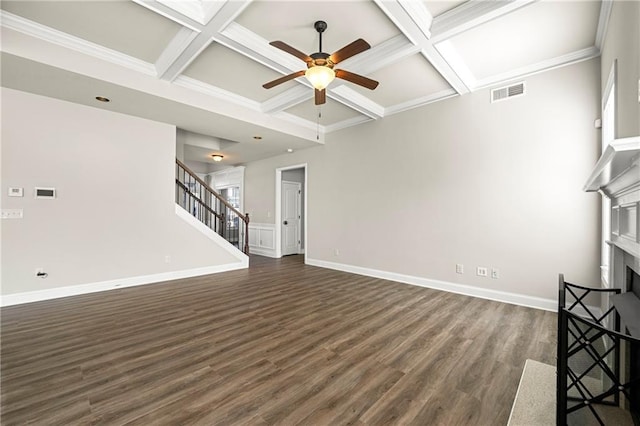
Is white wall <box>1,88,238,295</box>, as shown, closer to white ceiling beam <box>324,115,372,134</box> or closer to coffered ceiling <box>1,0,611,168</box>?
coffered ceiling <box>1,0,611,168</box>

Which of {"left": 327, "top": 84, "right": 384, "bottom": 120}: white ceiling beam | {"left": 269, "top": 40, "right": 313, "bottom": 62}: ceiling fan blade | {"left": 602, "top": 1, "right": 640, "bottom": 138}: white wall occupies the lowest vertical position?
{"left": 602, "top": 1, "right": 640, "bottom": 138}: white wall

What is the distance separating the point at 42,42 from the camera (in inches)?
117

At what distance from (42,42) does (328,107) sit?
150 inches

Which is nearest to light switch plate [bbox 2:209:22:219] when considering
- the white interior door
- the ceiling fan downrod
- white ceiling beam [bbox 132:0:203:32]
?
white ceiling beam [bbox 132:0:203:32]

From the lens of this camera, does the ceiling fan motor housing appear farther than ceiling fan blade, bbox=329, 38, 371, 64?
Yes

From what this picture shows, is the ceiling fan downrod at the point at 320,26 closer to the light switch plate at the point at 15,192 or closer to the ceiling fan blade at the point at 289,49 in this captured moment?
the ceiling fan blade at the point at 289,49

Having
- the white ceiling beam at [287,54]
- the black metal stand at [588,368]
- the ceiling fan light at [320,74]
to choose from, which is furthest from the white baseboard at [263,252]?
the black metal stand at [588,368]

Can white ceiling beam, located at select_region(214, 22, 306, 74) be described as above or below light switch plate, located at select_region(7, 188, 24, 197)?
above

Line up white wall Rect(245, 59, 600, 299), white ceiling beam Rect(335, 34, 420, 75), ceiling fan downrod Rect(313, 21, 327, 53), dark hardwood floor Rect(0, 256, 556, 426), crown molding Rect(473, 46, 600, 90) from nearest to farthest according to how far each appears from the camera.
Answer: dark hardwood floor Rect(0, 256, 556, 426) → ceiling fan downrod Rect(313, 21, 327, 53) → white ceiling beam Rect(335, 34, 420, 75) → crown molding Rect(473, 46, 600, 90) → white wall Rect(245, 59, 600, 299)

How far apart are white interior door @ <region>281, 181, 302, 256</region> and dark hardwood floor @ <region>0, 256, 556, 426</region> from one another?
3894 mm

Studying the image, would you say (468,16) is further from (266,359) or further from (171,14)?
(266,359)

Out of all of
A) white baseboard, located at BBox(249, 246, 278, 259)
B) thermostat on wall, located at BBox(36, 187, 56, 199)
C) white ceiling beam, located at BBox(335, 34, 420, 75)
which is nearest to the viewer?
white ceiling beam, located at BBox(335, 34, 420, 75)

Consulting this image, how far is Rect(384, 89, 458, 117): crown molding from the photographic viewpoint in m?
4.29

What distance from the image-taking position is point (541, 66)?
354 cm
